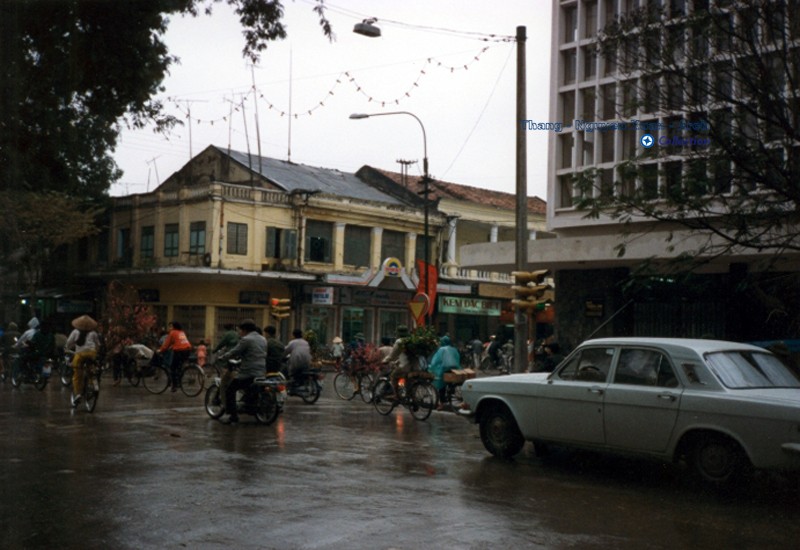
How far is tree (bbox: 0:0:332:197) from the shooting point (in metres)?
9.52

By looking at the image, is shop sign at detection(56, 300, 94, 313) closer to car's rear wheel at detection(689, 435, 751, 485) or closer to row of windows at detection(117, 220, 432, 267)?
row of windows at detection(117, 220, 432, 267)

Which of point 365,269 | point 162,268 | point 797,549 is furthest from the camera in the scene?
point 365,269

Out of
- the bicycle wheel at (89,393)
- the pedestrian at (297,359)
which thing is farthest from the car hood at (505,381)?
the pedestrian at (297,359)

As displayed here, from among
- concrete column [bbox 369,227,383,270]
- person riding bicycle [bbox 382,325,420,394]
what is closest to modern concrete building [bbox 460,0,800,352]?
person riding bicycle [bbox 382,325,420,394]

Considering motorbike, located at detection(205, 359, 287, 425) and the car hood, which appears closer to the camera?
the car hood

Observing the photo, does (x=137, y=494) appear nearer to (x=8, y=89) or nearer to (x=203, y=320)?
(x=8, y=89)

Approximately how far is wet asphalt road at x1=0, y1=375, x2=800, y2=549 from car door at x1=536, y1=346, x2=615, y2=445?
1.59 feet

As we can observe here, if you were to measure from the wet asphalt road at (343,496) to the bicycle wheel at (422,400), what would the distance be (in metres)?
2.79

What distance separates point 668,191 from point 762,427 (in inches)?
189

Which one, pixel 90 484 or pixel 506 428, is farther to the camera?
pixel 506 428

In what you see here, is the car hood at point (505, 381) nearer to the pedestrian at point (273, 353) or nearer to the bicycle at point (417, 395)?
the bicycle at point (417, 395)

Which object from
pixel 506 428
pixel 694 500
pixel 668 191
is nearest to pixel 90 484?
pixel 506 428

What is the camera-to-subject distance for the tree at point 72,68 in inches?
375

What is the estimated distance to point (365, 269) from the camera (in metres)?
45.8
